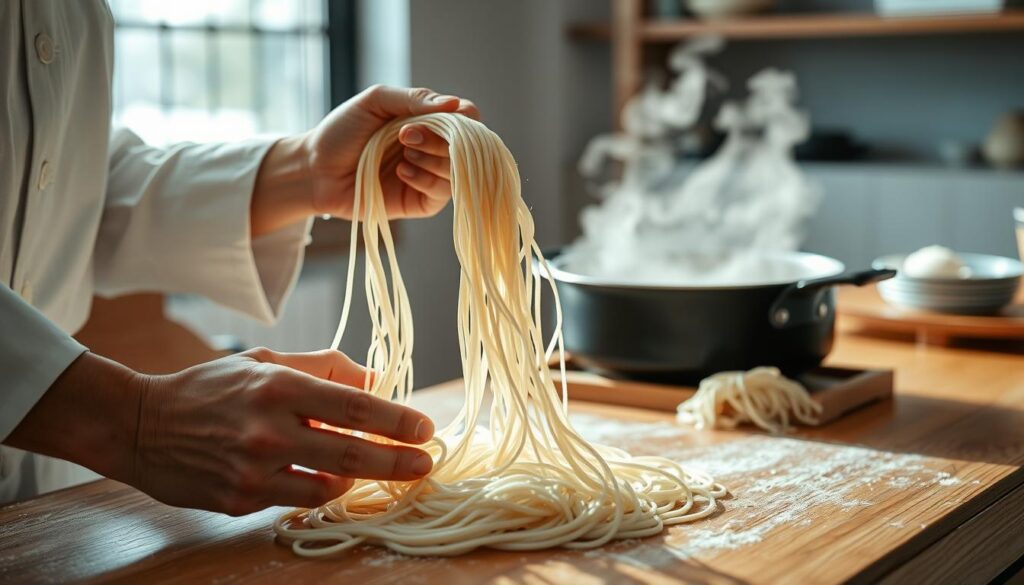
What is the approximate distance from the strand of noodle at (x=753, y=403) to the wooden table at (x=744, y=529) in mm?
26

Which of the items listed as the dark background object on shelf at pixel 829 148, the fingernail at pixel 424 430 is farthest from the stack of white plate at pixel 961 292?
the dark background object on shelf at pixel 829 148

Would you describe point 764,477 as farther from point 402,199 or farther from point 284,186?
point 284,186

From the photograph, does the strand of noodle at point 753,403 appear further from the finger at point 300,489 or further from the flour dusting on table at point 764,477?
the finger at point 300,489

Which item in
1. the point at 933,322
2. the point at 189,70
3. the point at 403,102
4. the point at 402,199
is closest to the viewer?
the point at 403,102

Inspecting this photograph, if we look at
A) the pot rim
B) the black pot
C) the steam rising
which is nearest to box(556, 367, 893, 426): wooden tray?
the black pot

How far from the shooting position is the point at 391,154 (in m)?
1.35

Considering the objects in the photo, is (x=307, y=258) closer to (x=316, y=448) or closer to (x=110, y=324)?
(x=110, y=324)

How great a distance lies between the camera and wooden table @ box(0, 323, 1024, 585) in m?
0.94

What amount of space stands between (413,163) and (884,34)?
2.89 m

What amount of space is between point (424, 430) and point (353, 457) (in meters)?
0.07

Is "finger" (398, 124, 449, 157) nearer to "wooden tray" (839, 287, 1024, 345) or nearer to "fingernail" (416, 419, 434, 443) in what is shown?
"fingernail" (416, 419, 434, 443)

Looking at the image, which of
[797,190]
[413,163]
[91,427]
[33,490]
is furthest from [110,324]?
[797,190]

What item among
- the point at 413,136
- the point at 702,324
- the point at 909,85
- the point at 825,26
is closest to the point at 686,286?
the point at 702,324

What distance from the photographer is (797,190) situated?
369 centimetres
